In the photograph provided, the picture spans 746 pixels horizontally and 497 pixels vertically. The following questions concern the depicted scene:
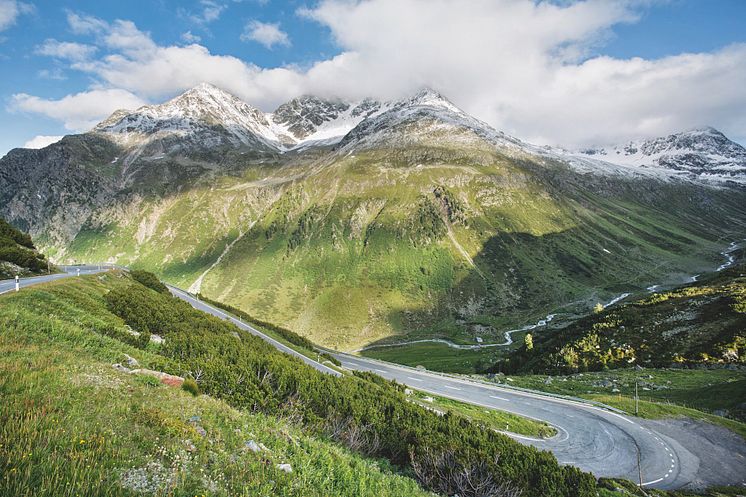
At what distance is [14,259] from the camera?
3928 cm

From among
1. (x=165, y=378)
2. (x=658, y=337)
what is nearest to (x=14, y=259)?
(x=165, y=378)

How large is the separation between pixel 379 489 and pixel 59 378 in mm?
9895

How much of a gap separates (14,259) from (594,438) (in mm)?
57700

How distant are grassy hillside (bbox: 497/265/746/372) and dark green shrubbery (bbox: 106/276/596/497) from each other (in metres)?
49.2

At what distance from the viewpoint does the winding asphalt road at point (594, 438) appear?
2594 cm

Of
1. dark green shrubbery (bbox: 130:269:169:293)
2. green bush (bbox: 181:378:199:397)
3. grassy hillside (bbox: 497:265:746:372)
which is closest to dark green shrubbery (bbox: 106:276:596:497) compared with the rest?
green bush (bbox: 181:378:199:397)

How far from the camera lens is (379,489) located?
11836 mm

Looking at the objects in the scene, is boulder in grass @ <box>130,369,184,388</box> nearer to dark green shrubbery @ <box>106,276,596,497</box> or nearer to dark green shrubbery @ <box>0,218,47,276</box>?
dark green shrubbery @ <box>106,276,596,497</box>

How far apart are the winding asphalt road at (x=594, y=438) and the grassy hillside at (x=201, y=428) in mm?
12210

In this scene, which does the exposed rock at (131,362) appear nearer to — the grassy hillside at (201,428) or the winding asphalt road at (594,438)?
the grassy hillside at (201,428)

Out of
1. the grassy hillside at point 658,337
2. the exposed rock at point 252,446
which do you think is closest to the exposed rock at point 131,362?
the exposed rock at point 252,446

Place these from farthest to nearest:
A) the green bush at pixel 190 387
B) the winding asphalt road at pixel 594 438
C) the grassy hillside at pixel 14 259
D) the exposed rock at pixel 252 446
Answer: the grassy hillside at pixel 14 259 < the winding asphalt road at pixel 594 438 < the green bush at pixel 190 387 < the exposed rock at pixel 252 446

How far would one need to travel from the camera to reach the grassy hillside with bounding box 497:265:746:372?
51969 mm

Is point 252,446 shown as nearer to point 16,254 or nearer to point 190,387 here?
point 190,387
